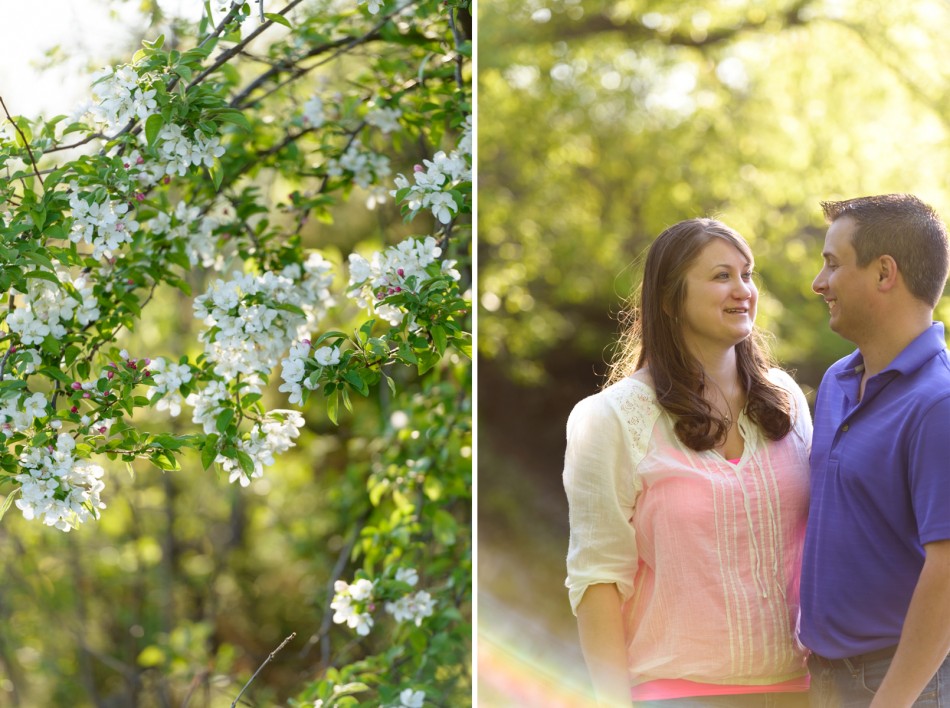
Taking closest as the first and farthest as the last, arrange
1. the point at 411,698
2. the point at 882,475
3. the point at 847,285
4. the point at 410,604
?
the point at 882,475
the point at 847,285
the point at 411,698
the point at 410,604

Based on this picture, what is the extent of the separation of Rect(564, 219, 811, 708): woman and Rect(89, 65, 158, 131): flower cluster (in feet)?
2.40

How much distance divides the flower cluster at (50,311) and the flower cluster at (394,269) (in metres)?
0.44

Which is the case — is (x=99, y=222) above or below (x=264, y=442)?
above

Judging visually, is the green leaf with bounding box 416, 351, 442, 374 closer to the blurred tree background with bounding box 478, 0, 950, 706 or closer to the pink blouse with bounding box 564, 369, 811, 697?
the pink blouse with bounding box 564, 369, 811, 697

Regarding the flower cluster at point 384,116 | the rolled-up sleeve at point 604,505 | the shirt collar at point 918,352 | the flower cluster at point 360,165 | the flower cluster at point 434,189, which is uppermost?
the flower cluster at point 384,116

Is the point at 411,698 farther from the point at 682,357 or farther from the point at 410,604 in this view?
the point at 682,357

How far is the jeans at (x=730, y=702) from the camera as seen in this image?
4.11 feet

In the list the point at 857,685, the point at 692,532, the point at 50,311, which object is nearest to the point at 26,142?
the point at 50,311

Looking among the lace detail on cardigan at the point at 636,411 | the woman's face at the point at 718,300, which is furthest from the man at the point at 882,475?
the lace detail on cardigan at the point at 636,411

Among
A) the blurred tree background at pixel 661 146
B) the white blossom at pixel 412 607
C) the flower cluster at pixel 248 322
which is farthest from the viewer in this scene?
the blurred tree background at pixel 661 146

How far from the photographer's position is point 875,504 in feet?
3.94

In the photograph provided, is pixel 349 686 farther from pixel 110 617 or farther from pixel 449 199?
pixel 110 617

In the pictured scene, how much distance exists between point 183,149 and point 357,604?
846 millimetres

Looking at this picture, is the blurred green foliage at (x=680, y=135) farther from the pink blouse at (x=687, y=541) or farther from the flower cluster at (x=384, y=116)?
the pink blouse at (x=687, y=541)
